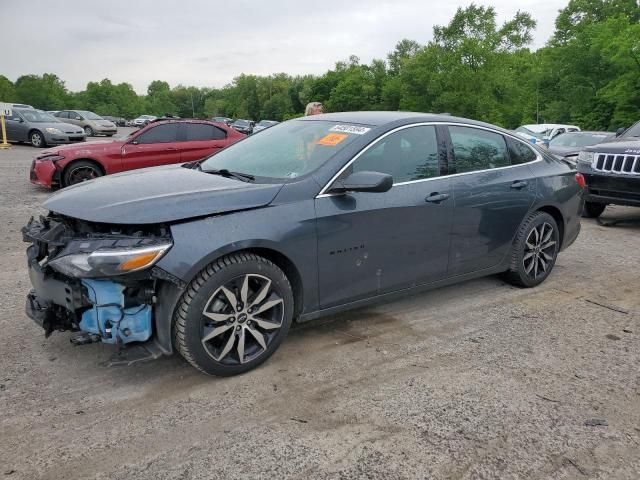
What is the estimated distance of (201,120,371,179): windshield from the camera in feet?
12.4

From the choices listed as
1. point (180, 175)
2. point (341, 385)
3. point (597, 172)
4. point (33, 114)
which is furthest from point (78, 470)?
point (33, 114)

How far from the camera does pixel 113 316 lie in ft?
10.0

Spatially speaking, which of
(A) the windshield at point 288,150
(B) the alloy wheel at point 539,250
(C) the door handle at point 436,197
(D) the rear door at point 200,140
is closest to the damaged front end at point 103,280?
(A) the windshield at point 288,150

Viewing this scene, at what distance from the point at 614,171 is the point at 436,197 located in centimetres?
492

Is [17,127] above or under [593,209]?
above

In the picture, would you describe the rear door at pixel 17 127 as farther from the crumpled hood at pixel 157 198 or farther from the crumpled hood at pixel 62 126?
the crumpled hood at pixel 157 198

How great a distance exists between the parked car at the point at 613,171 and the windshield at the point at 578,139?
15.4ft

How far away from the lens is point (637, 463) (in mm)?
2598

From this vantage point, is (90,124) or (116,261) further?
(90,124)

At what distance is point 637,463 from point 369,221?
2.04 m

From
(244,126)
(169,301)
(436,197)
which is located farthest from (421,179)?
(244,126)

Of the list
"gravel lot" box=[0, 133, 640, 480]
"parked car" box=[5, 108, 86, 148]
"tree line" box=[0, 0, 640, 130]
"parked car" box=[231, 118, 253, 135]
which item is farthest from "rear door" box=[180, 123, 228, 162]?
"tree line" box=[0, 0, 640, 130]

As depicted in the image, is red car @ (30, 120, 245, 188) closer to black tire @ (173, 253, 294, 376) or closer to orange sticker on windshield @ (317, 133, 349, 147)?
orange sticker on windshield @ (317, 133, 349, 147)

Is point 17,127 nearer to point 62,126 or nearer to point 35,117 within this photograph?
point 35,117
